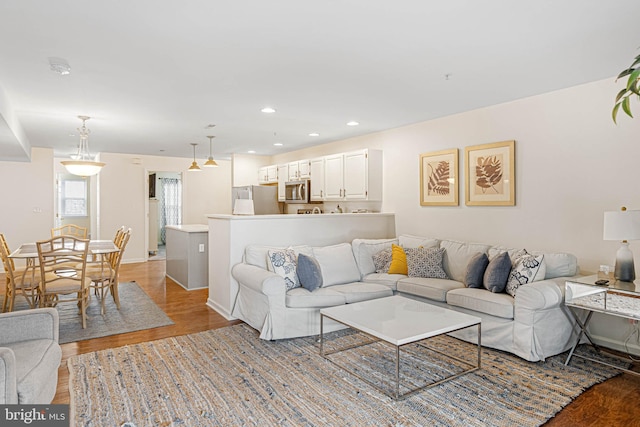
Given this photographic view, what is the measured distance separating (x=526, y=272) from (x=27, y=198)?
8394 mm

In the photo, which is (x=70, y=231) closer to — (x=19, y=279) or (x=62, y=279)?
(x=19, y=279)

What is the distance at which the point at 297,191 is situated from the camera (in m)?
7.08

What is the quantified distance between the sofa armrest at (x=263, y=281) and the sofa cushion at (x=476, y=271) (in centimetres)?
181

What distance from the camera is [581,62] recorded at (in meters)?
3.00

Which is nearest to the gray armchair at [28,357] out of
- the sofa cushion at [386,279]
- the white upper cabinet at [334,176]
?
the sofa cushion at [386,279]

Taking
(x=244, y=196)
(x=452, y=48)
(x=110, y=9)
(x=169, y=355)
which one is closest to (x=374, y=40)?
(x=452, y=48)

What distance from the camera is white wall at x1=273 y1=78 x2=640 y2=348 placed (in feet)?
11.1

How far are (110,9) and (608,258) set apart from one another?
4274 mm

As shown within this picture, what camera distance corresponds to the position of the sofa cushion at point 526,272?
3400 mm

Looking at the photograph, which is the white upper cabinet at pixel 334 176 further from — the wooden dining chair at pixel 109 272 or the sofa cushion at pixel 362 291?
the wooden dining chair at pixel 109 272

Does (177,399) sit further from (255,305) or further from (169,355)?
(255,305)

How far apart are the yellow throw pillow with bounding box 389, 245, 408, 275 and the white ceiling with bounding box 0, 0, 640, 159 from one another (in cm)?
168

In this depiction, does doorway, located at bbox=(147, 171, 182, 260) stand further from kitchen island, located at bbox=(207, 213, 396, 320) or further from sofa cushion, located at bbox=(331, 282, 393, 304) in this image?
sofa cushion, located at bbox=(331, 282, 393, 304)

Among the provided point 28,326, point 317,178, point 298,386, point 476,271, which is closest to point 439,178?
point 476,271
